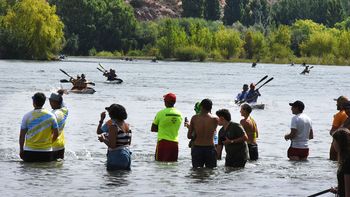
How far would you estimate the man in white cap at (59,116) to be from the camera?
1869cm

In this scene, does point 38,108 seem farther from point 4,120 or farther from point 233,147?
point 4,120

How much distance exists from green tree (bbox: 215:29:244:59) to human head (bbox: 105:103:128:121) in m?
164

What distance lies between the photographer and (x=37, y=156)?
1888cm

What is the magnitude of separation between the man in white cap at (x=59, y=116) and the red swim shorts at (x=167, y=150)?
79.2 inches

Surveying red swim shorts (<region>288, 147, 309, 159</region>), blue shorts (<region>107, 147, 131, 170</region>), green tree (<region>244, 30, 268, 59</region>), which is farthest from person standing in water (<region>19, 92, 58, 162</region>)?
green tree (<region>244, 30, 268, 59</region>)

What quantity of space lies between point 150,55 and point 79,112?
151 m

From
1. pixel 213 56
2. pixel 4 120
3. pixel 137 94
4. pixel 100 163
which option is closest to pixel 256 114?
pixel 4 120

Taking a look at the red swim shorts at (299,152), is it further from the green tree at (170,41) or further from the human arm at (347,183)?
the green tree at (170,41)

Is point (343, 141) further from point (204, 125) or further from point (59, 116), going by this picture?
point (59, 116)

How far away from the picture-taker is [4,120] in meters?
35.8

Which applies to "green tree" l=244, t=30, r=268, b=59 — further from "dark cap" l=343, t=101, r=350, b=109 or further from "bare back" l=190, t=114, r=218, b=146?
"bare back" l=190, t=114, r=218, b=146

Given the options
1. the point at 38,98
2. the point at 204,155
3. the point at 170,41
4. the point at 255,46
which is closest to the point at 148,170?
the point at 204,155

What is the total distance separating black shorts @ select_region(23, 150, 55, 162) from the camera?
18781 millimetres

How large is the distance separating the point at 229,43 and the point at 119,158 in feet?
536
